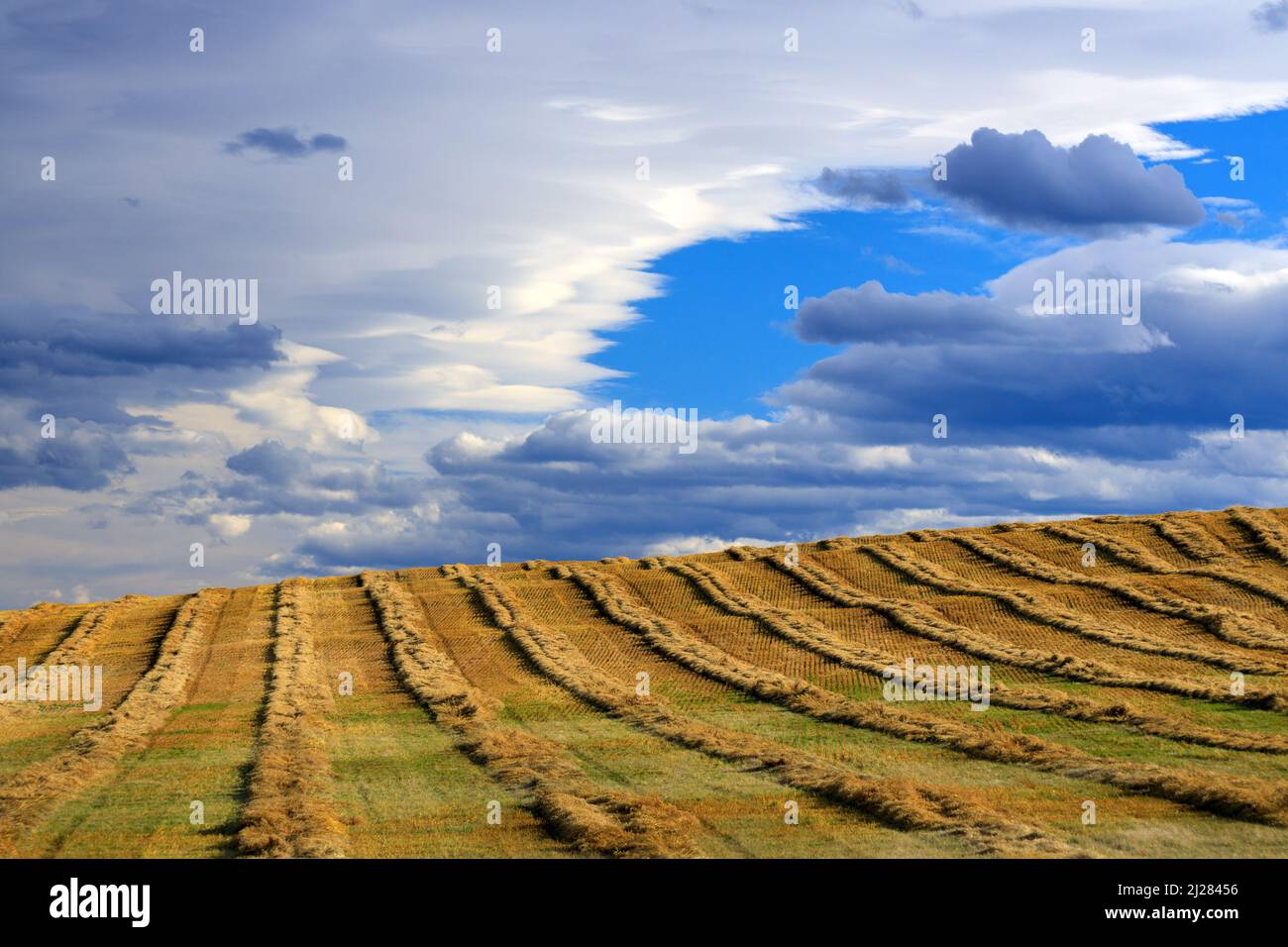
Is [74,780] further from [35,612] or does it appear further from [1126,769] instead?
[35,612]

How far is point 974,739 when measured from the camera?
24.9m

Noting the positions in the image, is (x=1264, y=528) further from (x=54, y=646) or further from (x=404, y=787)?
(x=54, y=646)

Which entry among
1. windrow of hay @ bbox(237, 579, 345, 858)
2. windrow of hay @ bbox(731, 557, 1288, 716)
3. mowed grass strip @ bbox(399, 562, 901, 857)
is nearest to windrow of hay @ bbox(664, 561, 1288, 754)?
windrow of hay @ bbox(731, 557, 1288, 716)

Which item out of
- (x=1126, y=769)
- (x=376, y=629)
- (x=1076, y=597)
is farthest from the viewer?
(x=376, y=629)

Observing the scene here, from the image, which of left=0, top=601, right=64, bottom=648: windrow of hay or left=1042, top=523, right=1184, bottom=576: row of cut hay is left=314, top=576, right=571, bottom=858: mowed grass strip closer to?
left=0, top=601, right=64, bottom=648: windrow of hay

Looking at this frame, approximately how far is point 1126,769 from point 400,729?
17.6 meters

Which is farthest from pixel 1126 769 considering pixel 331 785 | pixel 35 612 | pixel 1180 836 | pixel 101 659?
pixel 35 612

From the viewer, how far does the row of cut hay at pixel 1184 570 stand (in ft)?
126

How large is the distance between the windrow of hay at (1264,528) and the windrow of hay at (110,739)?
42.5 m

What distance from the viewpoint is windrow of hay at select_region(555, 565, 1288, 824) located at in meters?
18.8

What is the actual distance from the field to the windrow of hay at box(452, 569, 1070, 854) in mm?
81

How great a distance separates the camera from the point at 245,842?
19078 mm

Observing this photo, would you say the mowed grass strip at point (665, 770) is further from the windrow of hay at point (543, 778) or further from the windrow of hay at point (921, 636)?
the windrow of hay at point (921, 636)

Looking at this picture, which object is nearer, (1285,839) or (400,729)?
(1285,839)
